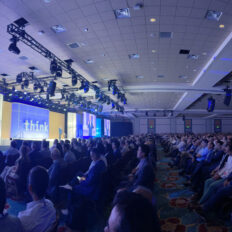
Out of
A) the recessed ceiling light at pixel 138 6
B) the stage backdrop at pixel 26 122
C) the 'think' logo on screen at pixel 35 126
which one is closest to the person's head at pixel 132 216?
the recessed ceiling light at pixel 138 6

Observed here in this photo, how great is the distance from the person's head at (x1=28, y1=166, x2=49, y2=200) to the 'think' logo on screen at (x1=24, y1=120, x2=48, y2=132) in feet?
43.4

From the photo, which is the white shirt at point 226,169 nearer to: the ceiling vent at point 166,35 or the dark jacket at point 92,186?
the dark jacket at point 92,186

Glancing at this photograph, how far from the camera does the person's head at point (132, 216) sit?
0.75m

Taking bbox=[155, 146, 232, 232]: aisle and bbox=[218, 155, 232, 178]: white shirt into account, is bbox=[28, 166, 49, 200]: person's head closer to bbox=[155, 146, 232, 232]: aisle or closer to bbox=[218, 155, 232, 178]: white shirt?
bbox=[155, 146, 232, 232]: aisle

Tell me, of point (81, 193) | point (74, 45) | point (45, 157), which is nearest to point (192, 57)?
point (74, 45)

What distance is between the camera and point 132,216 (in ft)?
2.51

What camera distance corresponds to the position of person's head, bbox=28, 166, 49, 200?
171cm

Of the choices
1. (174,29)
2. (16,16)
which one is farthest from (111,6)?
(16,16)

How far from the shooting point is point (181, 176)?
21.0 ft

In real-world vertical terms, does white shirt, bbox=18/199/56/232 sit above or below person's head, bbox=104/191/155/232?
below

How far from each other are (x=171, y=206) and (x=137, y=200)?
3537 millimetres

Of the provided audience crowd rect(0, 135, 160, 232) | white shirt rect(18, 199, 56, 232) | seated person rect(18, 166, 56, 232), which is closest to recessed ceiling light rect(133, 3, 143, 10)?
audience crowd rect(0, 135, 160, 232)

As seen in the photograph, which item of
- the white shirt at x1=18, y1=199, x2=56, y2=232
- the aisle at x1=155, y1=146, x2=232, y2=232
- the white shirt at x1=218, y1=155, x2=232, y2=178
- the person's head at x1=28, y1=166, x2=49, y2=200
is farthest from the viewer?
the white shirt at x1=218, y1=155, x2=232, y2=178

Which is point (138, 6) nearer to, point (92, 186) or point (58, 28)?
point (58, 28)
